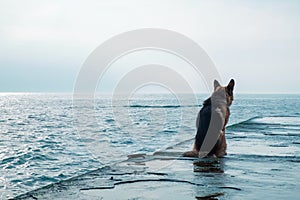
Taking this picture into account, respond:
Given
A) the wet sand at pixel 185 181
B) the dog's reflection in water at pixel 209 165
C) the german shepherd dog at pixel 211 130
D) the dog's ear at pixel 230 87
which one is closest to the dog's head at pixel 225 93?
the dog's ear at pixel 230 87

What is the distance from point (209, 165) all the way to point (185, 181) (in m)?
2.33

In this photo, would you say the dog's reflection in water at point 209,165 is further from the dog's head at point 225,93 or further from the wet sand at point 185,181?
the dog's head at point 225,93

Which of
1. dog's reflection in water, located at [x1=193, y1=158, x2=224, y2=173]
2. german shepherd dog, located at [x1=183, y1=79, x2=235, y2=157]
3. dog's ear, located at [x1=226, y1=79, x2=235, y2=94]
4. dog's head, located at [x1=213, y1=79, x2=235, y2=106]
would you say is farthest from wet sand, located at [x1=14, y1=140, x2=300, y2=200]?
dog's ear, located at [x1=226, y1=79, x2=235, y2=94]

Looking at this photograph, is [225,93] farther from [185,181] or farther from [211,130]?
[185,181]

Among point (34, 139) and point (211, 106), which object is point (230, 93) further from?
point (34, 139)

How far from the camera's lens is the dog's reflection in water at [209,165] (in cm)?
1052

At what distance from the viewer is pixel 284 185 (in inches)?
349

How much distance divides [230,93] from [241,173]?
4.16m

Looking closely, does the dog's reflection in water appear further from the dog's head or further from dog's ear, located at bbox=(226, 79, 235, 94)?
dog's ear, located at bbox=(226, 79, 235, 94)

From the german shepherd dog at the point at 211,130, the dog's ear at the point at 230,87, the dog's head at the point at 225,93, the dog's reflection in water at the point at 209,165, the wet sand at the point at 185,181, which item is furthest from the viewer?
the dog's ear at the point at 230,87

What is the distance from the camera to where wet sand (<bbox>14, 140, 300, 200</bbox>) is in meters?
7.75

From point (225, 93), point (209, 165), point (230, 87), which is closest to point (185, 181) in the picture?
point (209, 165)

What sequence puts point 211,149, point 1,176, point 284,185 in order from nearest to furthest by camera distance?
point 284,185, point 211,149, point 1,176

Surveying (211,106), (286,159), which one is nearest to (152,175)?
(211,106)
